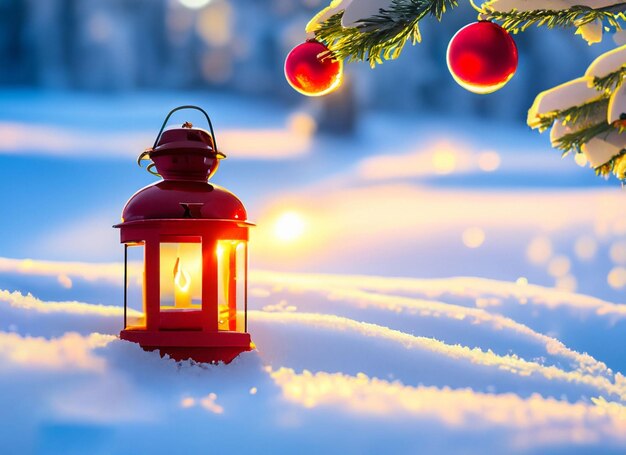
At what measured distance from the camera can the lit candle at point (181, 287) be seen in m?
4.55

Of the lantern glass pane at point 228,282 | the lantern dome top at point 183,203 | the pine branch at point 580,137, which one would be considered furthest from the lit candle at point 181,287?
the pine branch at point 580,137

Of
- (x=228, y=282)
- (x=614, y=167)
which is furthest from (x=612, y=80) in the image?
→ (x=228, y=282)

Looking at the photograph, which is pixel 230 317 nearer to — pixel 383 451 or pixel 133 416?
pixel 133 416

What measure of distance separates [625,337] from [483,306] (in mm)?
1174

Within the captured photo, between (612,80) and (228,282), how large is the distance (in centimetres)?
247

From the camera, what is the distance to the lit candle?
4.55 metres

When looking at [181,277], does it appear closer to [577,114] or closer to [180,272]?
[180,272]

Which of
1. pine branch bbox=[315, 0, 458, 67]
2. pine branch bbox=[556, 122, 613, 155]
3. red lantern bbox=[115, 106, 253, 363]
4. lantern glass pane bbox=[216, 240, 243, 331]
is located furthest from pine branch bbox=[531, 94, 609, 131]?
lantern glass pane bbox=[216, 240, 243, 331]

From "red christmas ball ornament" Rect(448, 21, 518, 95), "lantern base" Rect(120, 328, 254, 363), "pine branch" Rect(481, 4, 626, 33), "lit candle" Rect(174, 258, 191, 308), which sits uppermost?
"pine branch" Rect(481, 4, 626, 33)

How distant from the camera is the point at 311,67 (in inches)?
143

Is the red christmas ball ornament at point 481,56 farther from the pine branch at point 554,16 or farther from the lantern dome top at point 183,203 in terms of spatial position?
the lantern dome top at point 183,203

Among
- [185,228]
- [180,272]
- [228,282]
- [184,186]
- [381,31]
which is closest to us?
[381,31]

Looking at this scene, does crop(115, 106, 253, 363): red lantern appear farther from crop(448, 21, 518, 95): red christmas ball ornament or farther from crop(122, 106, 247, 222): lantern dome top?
crop(448, 21, 518, 95): red christmas ball ornament

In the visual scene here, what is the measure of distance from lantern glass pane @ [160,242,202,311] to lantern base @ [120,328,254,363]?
1.52 feet
